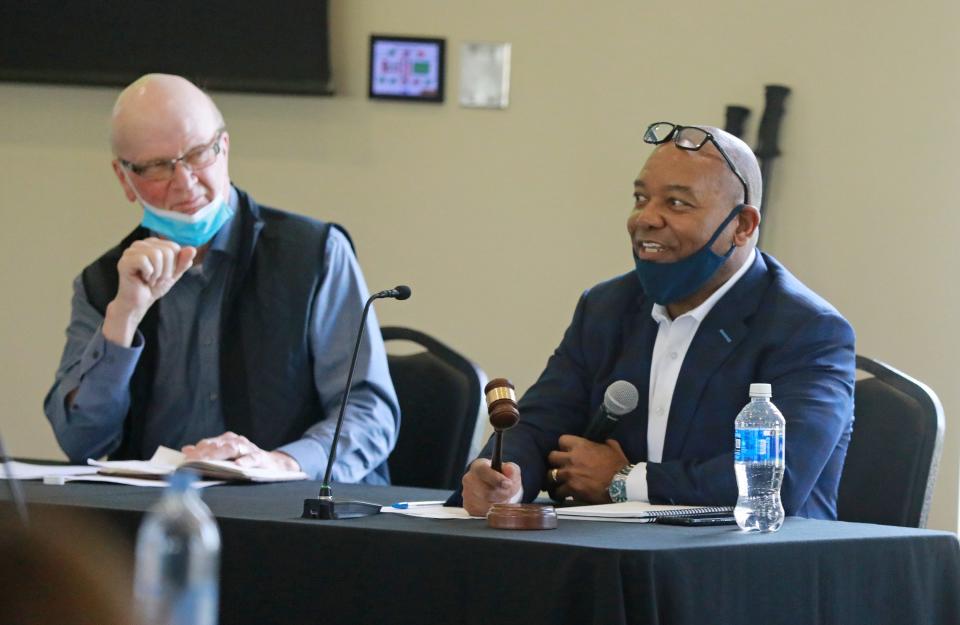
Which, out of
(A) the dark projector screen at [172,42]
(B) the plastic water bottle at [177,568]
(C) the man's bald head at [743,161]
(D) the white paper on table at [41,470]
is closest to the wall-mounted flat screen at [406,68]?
(A) the dark projector screen at [172,42]

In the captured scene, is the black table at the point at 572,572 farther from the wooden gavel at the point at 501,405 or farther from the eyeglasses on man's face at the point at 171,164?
the eyeglasses on man's face at the point at 171,164

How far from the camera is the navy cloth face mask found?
271cm

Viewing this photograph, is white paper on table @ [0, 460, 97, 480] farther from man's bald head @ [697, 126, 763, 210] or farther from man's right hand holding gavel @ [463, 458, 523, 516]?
man's bald head @ [697, 126, 763, 210]

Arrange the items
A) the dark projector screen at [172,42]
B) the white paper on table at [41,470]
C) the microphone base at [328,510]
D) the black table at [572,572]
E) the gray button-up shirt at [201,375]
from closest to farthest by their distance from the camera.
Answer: the black table at [572,572] → the microphone base at [328,510] → the white paper on table at [41,470] → the gray button-up shirt at [201,375] → the dark projector screen at [172,42]

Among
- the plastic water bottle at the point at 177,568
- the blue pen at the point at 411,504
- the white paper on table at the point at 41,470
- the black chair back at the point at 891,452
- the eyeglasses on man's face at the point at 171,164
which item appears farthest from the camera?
the eyeglasses on man's face at the point at 171,164

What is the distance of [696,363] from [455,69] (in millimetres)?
2146

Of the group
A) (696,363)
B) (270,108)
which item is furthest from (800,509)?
(270,108)

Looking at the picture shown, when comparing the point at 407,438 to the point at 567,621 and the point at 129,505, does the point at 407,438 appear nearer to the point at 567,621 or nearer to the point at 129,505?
Answer: the point at 129,505

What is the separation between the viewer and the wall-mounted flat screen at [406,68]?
179 inches

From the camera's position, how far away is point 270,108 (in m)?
4.64

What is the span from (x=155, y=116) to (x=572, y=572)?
1782mm

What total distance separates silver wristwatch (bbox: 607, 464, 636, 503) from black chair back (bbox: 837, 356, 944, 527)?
60 centimetres

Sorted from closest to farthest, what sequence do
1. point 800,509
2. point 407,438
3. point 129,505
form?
point 129,505
point 800,509
point 407,438

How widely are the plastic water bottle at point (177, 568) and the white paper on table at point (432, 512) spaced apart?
3.79 ft
